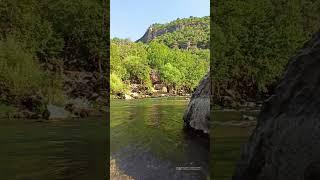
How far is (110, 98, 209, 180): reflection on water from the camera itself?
21.0ft

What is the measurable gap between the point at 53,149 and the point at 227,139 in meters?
2.73

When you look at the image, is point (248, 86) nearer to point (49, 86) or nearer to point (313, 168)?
point (49, 86)

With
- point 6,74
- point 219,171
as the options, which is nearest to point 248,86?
point 219,171

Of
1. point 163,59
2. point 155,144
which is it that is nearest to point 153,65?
point 163,59

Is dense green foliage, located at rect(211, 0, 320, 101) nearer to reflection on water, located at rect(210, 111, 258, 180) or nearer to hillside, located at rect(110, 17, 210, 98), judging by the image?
hillside, located at rect(110, 17, 210, 98)

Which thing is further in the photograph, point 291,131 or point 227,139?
point 227,139

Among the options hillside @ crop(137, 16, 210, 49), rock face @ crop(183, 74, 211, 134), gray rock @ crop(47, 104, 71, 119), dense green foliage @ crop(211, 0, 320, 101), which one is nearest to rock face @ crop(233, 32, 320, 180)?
rock face @ crop(183, 74, 211, 134)

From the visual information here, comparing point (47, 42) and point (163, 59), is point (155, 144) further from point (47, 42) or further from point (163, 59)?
point (47, 42)

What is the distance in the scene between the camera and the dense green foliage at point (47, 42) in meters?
8.25

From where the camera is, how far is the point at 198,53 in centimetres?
857

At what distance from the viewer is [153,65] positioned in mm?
10109

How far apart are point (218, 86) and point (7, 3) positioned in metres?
4.33

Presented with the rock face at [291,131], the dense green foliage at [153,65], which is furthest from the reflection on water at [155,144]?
the rock face at [291,131]

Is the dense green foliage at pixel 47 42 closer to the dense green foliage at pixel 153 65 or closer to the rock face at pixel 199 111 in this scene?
the dense green foliage at pixel 153 65
